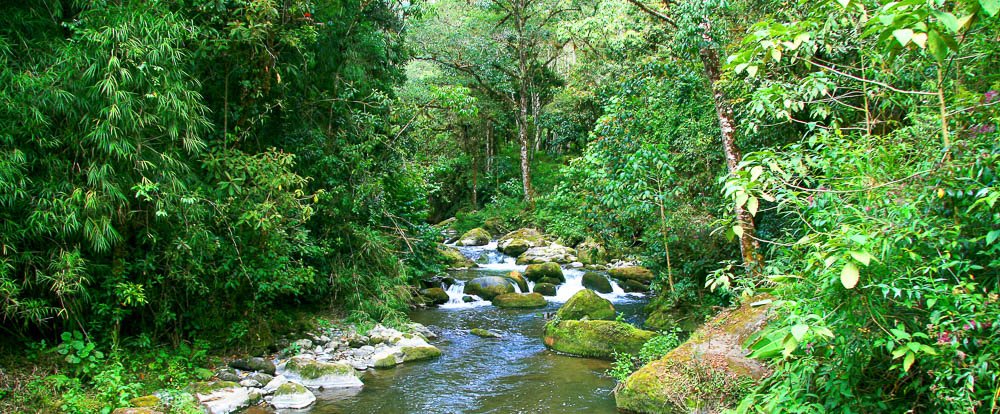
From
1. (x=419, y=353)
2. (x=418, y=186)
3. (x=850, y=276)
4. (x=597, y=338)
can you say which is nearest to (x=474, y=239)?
(x=418, y=186)

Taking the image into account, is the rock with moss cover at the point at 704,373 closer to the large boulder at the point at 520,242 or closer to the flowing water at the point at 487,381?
the flowing water at the point at 487,381

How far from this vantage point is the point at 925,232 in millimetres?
2941

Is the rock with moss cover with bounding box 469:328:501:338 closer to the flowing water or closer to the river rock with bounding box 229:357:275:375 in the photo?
the flowing water

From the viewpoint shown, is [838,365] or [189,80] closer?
[838,365]

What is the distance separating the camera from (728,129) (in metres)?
7.57

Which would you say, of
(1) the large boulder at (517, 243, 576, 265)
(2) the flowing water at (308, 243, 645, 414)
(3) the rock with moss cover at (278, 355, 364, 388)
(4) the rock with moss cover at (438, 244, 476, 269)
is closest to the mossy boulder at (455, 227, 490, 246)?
(1) the large boulder at (517, 243, 576, 265)

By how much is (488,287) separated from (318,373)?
6.02 meters

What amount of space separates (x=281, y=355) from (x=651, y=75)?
659 centimetres

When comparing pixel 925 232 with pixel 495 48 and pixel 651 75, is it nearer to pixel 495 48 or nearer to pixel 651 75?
pixel 651 75

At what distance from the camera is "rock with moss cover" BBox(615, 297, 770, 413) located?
5.51 m

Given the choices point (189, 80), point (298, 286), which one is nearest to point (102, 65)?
point (189, 80)

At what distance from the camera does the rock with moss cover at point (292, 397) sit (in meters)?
6.77

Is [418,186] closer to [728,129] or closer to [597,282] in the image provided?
[728,129]

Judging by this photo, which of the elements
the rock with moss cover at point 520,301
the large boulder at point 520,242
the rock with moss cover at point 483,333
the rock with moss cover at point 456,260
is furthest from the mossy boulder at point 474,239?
the rock with moss cover at point 483,333
